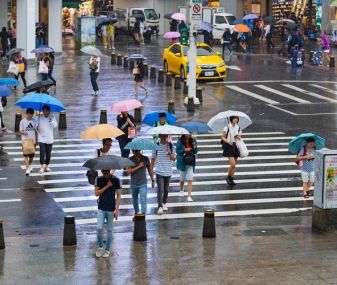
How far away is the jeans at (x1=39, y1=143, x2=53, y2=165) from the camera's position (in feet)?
74.9

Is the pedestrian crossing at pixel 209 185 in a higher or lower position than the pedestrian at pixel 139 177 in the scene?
lower

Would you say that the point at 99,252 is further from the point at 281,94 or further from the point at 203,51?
the point at 203,51

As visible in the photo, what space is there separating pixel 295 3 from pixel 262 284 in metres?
64.4

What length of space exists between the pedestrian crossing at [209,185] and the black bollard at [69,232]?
2.07m

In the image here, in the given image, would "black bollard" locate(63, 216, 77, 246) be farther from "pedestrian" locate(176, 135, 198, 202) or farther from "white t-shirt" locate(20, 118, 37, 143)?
"white t-shirt" locate(20, 118, 37, 143)

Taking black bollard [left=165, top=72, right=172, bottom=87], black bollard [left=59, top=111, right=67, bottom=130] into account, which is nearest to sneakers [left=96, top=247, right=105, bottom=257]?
black bollard [left=59, top=111, right=67, bottom=130]

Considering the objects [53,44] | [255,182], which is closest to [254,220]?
[255,182]

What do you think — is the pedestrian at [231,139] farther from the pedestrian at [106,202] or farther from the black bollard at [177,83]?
the black bollard at [177,83]

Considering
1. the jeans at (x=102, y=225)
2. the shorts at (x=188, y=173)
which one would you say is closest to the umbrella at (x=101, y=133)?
the shorts at (x=188, y=173)

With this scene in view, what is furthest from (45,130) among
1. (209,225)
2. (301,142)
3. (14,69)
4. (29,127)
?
(14,69)

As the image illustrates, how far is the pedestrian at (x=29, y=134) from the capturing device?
22641 millimetres

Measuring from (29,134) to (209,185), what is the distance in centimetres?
438

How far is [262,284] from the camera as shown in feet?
46.2

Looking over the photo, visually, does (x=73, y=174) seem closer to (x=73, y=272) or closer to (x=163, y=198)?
(x=163, y=198)
